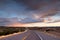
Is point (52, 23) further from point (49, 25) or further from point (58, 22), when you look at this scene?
point (58, 22)

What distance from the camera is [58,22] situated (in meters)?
15.0

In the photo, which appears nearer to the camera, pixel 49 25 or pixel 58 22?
pixel 58 22

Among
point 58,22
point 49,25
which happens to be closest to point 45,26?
point 49,25

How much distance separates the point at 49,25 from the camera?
1727 centimetres

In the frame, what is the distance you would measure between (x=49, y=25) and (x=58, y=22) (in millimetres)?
2351

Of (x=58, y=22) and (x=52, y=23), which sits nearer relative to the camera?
(x=58, y=22)

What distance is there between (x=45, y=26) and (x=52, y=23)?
0.83m

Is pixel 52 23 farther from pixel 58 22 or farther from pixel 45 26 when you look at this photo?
pixel 58 22

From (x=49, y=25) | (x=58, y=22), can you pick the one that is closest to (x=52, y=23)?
(x=49, y=25)

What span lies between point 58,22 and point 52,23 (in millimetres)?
2048

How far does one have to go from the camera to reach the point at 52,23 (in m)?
17.0

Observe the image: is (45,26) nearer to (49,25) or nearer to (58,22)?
(49,25)

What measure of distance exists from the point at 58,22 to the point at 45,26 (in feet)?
8.84

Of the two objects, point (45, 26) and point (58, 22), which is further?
point (45, 26)
